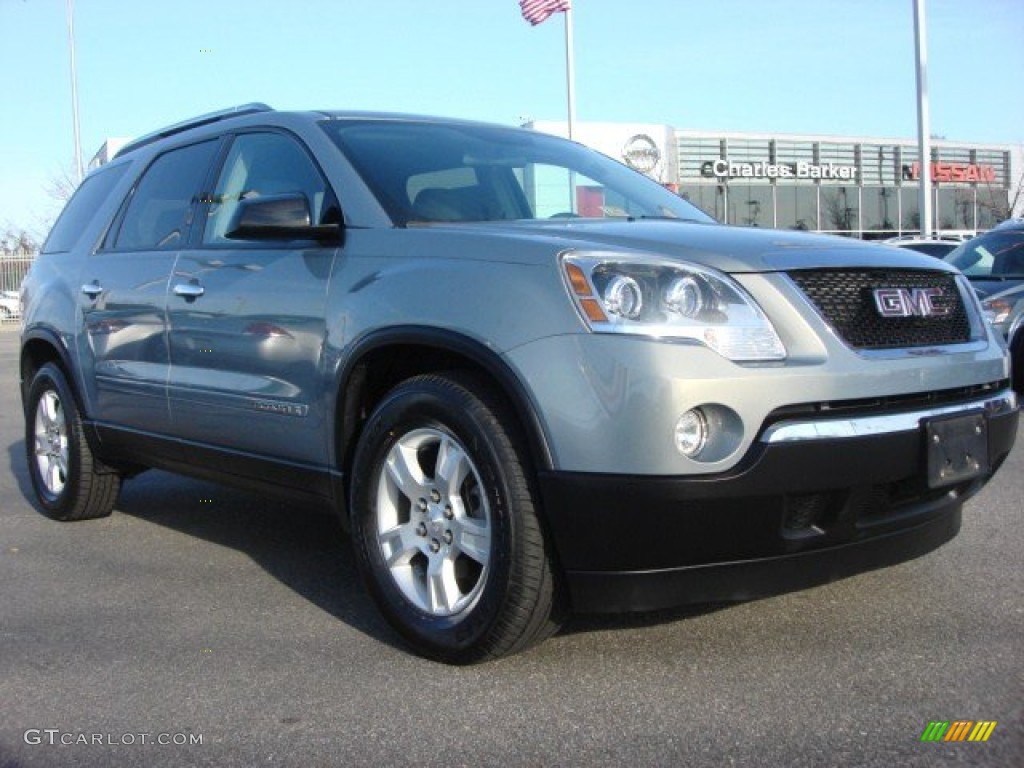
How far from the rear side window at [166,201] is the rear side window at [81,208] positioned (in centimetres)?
45

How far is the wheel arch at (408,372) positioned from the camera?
3125mm

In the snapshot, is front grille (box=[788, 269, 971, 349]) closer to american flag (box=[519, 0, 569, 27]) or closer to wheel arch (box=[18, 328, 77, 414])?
wheel arch (box=[18, 328, 77, 414])

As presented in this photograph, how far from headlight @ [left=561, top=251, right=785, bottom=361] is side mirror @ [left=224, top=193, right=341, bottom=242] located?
1.10 meters

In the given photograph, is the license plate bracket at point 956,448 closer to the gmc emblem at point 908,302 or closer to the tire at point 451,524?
the gmc emblem at point 908,302

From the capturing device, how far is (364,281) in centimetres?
372

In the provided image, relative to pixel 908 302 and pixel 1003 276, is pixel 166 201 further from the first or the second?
pixel 1003 276

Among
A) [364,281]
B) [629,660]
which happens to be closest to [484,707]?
Answer: [629,660]

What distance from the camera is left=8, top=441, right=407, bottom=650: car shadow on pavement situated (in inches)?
164

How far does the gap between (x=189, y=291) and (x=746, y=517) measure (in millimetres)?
2594

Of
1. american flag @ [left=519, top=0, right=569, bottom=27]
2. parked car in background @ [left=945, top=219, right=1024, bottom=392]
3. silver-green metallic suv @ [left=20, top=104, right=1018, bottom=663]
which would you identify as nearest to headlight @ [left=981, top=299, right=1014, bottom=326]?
parked car in background @ [left=945, top=219, right=1024, bottom=392]

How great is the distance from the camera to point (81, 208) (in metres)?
6.02

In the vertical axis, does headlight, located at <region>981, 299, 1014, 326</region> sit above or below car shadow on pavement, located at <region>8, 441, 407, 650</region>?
above

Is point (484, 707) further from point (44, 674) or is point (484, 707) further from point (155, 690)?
point (44, 674)

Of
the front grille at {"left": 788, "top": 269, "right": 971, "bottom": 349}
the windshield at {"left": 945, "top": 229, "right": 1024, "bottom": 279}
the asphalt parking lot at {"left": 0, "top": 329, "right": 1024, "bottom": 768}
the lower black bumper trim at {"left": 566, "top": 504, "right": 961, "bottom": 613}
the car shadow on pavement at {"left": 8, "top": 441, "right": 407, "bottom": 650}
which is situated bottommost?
the asphalt parking lot at {"left": 0, "top": 329, "right": 1024, "bottom": 768}
